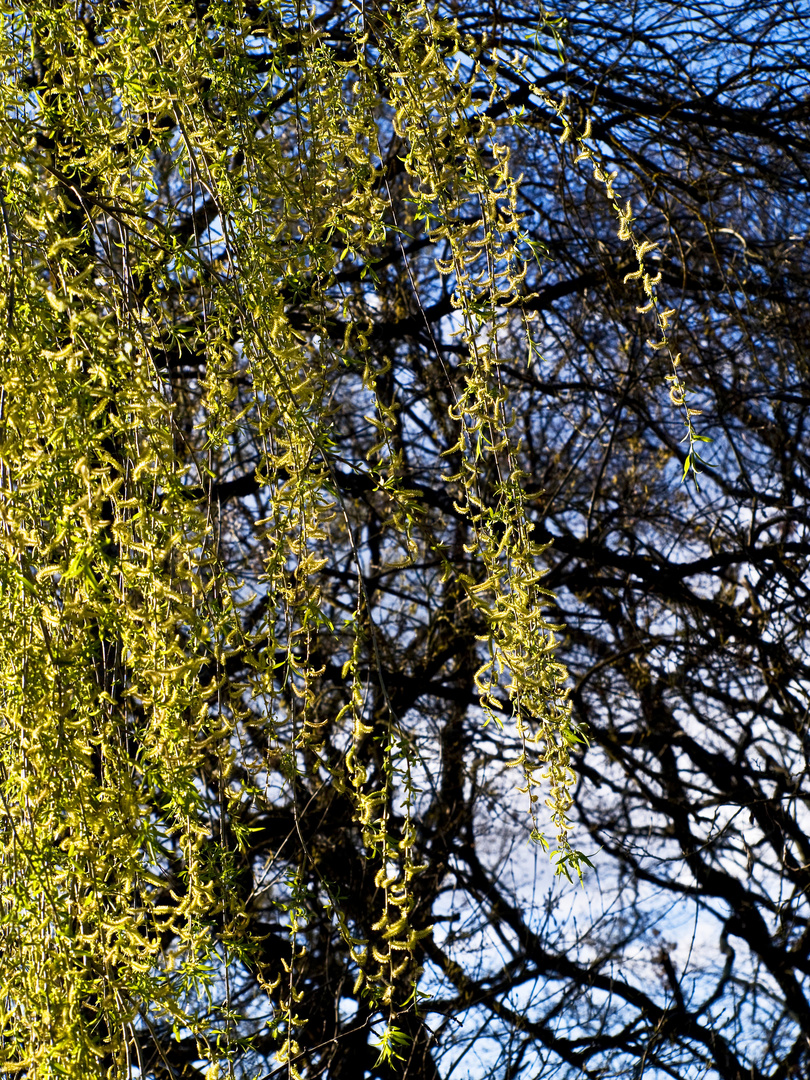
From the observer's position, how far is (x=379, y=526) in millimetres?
2828

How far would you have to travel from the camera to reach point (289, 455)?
800mm

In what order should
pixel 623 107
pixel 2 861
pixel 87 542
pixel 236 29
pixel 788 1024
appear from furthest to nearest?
pixel 788 1024, pixel 623 107, pixel 236 29, pixel 2 861, pixel 87 542

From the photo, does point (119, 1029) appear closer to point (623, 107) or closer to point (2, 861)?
point (2, 861)

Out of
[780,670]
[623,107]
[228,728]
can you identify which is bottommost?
[228,728]

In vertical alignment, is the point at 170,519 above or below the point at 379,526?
below

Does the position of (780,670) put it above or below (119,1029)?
above

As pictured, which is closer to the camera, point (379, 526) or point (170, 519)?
point (170, 519)

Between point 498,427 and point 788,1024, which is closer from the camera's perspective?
point 498,427

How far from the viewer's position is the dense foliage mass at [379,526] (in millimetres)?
728

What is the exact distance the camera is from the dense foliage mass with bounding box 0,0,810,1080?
0.73 metres

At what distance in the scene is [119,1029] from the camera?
71cm

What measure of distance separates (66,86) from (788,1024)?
2525 mm

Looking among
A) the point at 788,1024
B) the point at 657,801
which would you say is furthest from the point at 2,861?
the point at 788,1024

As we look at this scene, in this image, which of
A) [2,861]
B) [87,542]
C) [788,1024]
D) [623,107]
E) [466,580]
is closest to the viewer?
[87,542]
